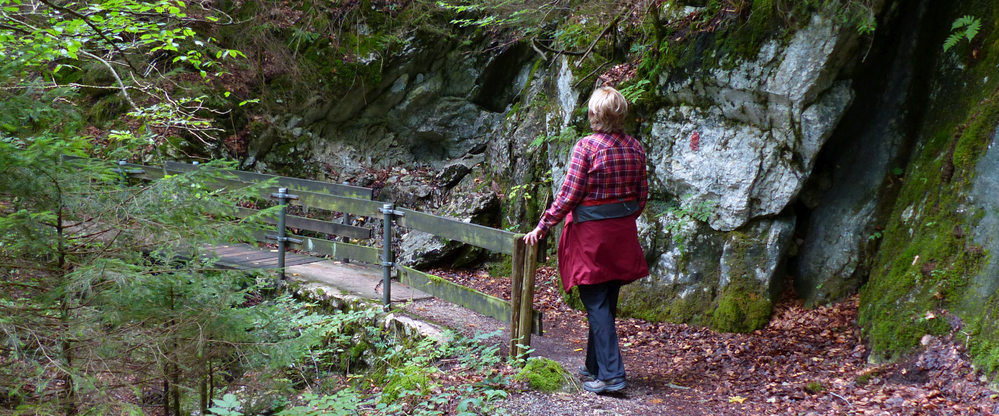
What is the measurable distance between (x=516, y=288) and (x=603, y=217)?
2.92ft

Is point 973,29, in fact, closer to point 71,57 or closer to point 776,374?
point 776,374

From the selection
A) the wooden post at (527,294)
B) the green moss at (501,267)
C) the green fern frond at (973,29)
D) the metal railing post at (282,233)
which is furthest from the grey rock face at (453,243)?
the green fern frond at (973,29)

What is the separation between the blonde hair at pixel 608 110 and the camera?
3959 millimetres

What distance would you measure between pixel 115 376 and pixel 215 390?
144 cm

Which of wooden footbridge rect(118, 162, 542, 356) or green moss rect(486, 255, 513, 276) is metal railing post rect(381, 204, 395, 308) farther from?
green moss rect(486, 255, 513, 276)

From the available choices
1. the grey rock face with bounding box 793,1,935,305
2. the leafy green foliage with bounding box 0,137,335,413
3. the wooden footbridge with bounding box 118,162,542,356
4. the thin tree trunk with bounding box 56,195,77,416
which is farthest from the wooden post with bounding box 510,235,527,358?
the grey rock face with bounding box 793,1,935,305

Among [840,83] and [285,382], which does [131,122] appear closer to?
[285,382]

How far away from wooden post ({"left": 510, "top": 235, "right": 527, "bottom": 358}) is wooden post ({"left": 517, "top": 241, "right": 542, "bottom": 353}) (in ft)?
0.07

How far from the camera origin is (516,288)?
177 inches

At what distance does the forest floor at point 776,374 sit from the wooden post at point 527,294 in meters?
0.45

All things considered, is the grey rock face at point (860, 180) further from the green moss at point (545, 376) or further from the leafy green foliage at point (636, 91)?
the green moss at point (545, 376)

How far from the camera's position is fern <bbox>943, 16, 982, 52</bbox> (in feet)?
15.9

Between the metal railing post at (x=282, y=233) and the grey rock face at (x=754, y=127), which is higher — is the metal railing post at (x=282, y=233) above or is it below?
below

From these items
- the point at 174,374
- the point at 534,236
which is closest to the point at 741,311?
the point at 534,236
